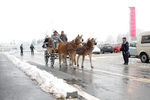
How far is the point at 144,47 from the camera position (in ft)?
52.6

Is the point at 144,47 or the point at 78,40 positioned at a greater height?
the point at 78,40

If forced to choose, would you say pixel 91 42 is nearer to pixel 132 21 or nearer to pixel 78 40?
pixel 78 40

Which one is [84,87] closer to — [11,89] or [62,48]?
[11,89]

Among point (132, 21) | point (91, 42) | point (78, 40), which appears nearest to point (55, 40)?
point (78, 40)

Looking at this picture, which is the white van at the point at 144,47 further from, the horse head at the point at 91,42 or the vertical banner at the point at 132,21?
the vertical banner at the point at 132,21

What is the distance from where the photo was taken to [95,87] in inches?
285

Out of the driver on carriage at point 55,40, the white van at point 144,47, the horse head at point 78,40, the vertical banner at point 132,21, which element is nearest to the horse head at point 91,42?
the horse head at point 78,40

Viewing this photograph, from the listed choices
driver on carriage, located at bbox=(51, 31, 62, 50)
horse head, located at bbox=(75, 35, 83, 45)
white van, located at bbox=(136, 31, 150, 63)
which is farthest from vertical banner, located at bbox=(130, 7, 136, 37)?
horse head, located at bbox=(75, 35, 83, 45)

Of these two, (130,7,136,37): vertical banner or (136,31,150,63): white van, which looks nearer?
(136,31,150,63): white van

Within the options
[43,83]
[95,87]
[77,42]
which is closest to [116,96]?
[95,87]

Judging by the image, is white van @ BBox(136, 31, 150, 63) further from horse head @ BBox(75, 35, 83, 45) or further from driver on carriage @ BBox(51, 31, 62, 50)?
driver on carriage @ BBox(51, 31, 62, 50)

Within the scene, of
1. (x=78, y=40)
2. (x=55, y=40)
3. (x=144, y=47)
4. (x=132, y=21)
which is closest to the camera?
(x=78, y=40)

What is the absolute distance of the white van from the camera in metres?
15.7

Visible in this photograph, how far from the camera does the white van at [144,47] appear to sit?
1574 centimetres
